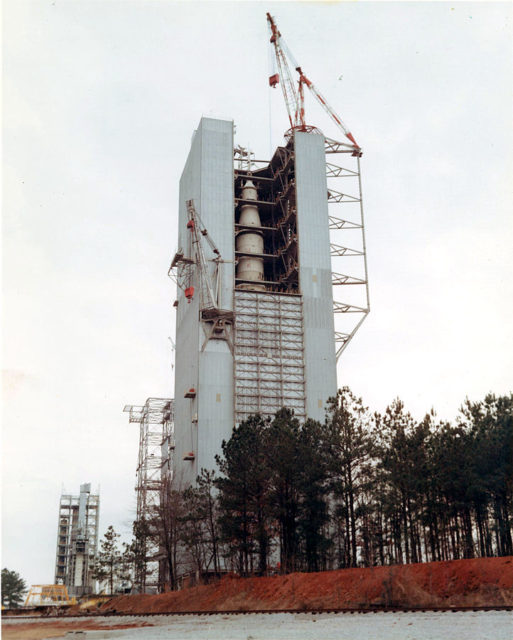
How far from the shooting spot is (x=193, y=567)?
85.0 metres

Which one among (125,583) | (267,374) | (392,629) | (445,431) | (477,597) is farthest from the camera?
(125,583)

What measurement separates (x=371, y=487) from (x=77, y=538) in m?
117

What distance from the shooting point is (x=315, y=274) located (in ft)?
334

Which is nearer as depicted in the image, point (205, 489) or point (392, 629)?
point (392, 629)

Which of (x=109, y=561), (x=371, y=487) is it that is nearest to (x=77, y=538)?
(x=109, y=561)

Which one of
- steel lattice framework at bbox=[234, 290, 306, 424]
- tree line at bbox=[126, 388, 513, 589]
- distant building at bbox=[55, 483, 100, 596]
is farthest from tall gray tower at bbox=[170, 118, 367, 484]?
distant building at bbox=[55, 483, 100, 596]

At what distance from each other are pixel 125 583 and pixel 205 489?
50.5 meters

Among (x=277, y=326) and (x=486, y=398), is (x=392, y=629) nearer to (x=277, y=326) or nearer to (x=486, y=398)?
(x=486, y=398)

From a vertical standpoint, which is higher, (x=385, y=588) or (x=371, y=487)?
(x=371, y=487)

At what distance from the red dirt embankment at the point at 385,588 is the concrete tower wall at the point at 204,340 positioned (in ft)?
122

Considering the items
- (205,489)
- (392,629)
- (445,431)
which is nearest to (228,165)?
(205,489)

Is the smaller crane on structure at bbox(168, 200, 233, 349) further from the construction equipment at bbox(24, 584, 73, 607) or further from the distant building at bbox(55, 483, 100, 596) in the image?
the distant building at bbox(55, 483, 100, 596)

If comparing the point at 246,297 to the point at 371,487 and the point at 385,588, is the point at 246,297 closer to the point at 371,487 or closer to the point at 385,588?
the point at 371,487

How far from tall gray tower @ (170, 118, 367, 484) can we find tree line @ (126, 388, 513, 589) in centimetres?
2580
